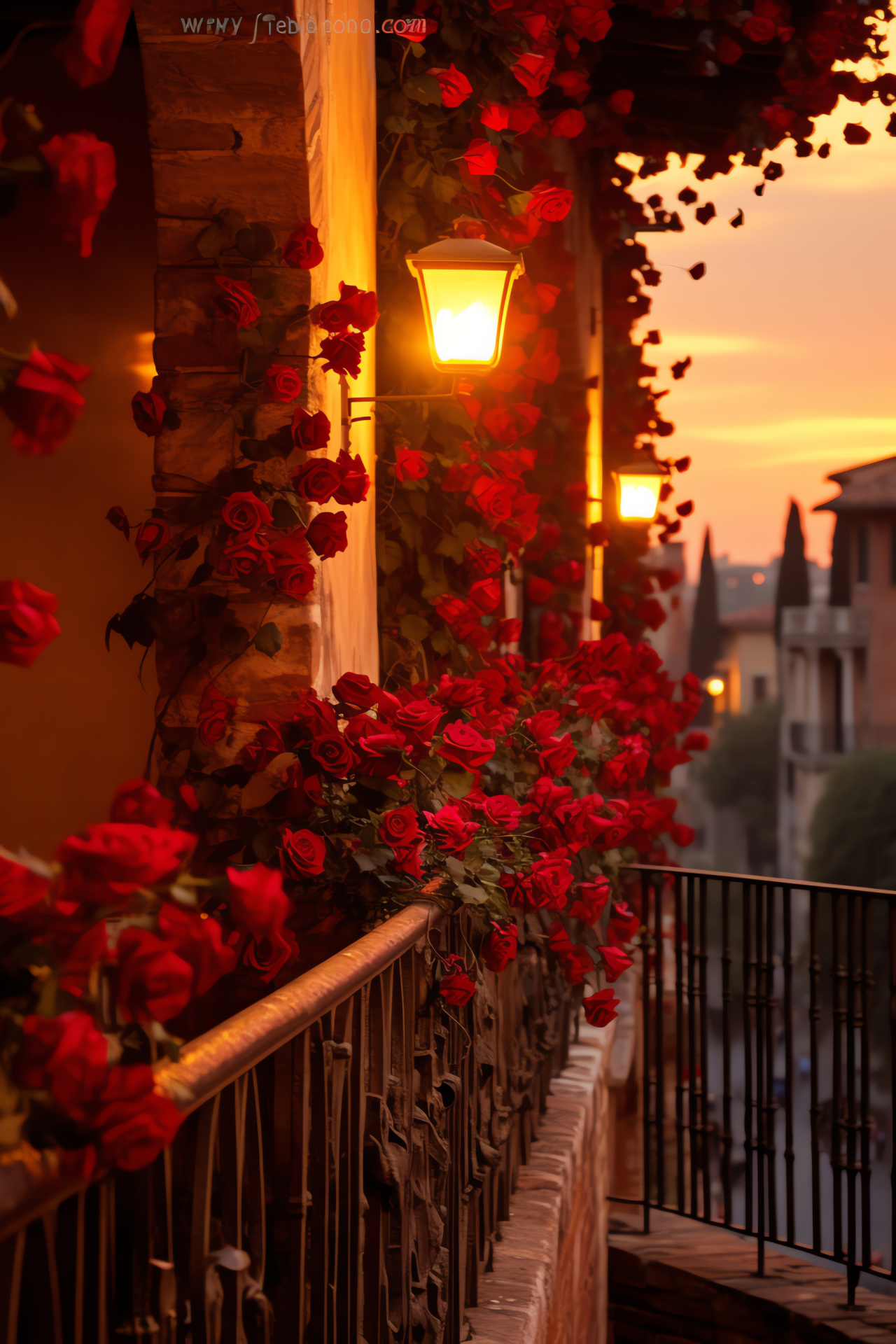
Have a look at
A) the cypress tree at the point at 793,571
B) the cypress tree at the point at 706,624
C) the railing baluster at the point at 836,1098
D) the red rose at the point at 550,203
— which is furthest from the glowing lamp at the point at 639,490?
the cypress tree at the point at 706,624

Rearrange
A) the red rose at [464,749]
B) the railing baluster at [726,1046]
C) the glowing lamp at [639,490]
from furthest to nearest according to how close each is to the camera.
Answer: the glowing lamp at [639,490] → the railing baluster at [726,1046] → the red rose at [464,749]

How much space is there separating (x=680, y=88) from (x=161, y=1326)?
17.8ft

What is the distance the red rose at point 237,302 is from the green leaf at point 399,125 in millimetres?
1184

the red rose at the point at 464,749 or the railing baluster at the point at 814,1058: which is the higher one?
the red rose at the point at 464,749

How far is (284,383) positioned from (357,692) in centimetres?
64

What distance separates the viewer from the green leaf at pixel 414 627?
11.1 ft

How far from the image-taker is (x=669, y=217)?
6.66 meters

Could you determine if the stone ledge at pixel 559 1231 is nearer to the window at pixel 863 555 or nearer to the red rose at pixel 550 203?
the red rose at pixel 550 203

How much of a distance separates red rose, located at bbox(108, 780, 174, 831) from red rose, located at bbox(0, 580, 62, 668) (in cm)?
14

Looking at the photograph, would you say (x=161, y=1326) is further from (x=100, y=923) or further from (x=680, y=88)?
(x=680, y=88)

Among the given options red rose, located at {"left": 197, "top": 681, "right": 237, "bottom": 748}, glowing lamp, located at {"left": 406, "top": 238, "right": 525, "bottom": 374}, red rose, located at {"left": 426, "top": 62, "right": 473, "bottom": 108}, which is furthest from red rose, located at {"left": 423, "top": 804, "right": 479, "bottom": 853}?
red rose, located at {"left": 426, "top": 62, "right": 473, "bottom": 108}

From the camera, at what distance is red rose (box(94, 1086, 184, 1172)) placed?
768 mm

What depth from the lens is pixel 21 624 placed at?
908 millimetres

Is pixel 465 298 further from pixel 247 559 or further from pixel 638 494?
pixel 638 494
